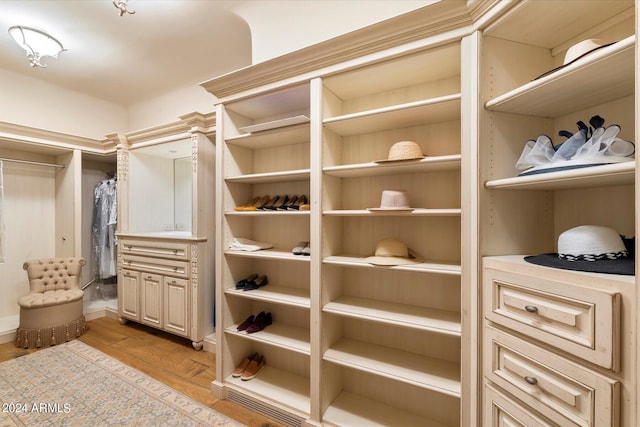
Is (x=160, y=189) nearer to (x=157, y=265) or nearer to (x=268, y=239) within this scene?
(x=157, y=265)

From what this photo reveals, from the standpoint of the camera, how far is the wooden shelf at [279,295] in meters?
1.74

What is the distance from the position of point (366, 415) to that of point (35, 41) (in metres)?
3.64

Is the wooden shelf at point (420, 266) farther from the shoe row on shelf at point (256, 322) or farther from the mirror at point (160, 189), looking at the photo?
the mirror at point (160, 189)

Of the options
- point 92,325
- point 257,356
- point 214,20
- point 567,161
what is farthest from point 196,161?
point 567,161

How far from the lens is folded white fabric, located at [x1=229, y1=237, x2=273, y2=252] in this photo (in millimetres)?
1976

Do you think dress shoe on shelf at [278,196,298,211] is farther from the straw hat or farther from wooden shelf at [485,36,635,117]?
wooden shelf at [485,36,635,117]

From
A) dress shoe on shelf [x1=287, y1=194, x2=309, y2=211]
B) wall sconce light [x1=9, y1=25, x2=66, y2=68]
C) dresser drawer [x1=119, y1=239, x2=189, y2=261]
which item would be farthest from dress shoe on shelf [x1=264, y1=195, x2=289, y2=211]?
wall sconce light [x1=9, y1=25, x2=66, y2=68]

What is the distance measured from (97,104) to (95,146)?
2.19 feet

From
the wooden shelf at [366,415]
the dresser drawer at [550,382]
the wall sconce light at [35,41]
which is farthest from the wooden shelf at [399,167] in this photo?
the wall sconce light at [35,41]

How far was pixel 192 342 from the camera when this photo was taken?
2.64m

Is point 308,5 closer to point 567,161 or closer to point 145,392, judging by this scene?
point 567,161

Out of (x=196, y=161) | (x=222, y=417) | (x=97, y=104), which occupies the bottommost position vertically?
(x=222, y=417)

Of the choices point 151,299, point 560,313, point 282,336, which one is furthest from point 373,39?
point 151,299

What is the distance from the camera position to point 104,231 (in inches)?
140
